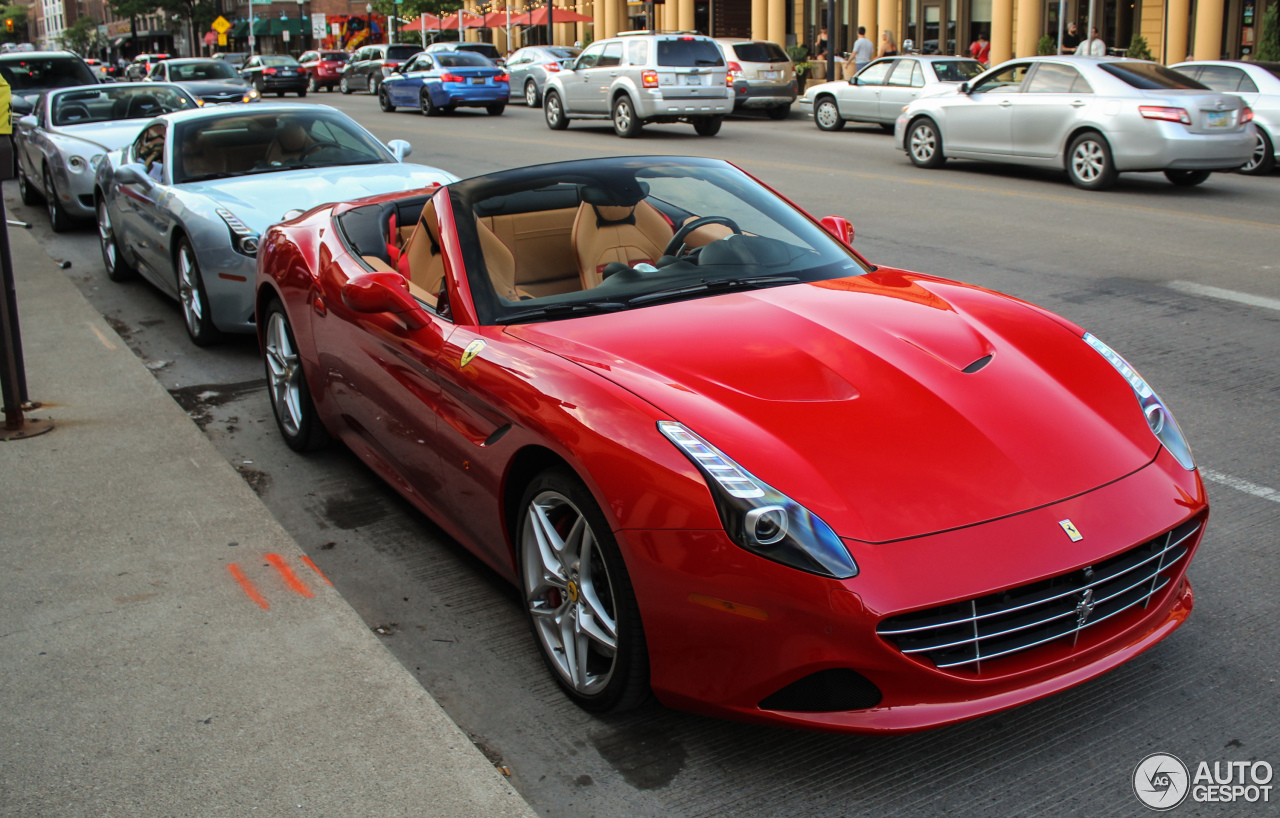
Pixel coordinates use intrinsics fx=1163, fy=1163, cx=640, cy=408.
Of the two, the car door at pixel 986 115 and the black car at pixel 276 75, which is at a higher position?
A: the black car at pixel 276 75

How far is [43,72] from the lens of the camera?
1755 cm

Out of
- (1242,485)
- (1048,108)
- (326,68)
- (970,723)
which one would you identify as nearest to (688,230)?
(970,723)

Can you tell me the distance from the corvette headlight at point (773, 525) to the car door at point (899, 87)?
19463 millimetres

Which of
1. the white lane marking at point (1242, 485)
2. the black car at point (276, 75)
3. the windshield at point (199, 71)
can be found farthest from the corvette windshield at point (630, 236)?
the black car at point (276, 75)

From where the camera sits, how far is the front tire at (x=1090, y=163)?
1334cm

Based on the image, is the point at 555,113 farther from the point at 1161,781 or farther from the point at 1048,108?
the point at 1161,781

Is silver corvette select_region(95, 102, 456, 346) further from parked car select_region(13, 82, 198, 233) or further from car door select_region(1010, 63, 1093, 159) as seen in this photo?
car door select_region(1010, 63, 1093, 159)

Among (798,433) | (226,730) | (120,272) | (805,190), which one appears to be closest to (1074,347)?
(798,433)

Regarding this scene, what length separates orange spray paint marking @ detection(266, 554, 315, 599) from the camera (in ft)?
13.2

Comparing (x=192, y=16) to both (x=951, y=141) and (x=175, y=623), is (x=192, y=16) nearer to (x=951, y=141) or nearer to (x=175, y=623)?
(x=951, y=141)

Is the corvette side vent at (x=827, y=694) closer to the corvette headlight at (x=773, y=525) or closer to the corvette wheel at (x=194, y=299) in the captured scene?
the corvette headlight at (x=773, y=525)

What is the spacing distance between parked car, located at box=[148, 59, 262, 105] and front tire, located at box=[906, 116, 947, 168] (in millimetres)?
11482

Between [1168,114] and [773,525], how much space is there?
12356 mm

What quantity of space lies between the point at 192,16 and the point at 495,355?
91714mm
